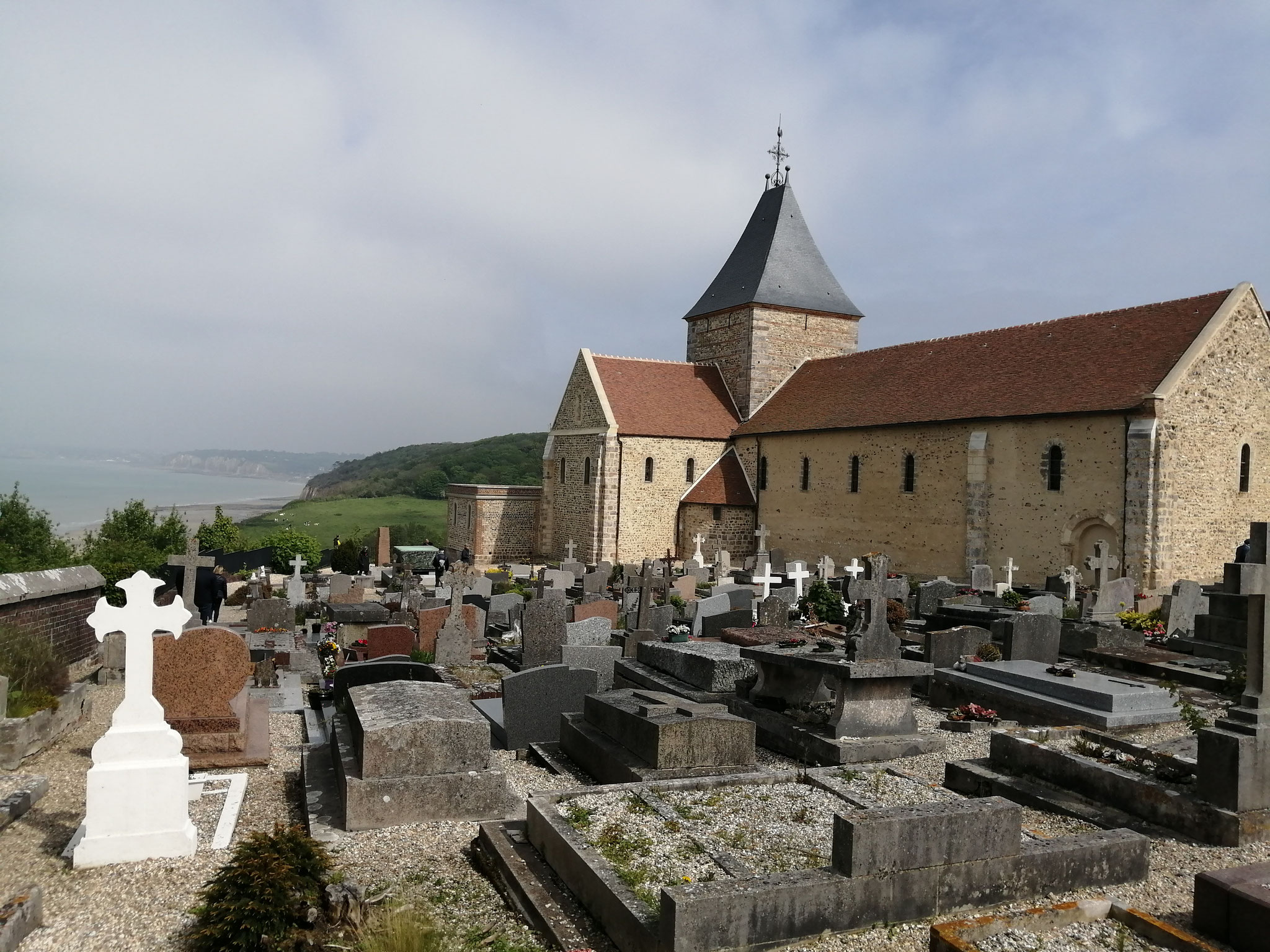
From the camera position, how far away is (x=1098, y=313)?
2120 cm

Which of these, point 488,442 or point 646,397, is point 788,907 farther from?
point 488,442

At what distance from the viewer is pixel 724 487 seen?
28891mm

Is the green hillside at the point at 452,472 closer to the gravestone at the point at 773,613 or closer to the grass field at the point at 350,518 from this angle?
the grass field at the point at 350,518

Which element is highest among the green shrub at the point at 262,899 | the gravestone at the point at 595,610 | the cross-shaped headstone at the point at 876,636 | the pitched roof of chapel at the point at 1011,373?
the pitched roof of chapel at the point at 1011,373

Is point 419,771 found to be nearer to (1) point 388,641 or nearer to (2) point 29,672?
(2) point 29,672

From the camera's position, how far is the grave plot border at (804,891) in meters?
3.97

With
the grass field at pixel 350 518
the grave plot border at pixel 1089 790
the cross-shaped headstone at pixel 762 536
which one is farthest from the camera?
the grass field at pixel 350 518

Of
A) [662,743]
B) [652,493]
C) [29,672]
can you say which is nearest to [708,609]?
[662,743]

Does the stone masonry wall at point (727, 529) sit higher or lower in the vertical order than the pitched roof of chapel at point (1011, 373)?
lower

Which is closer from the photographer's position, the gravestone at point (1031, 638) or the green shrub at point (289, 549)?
the gravestone at point (1031, 638)

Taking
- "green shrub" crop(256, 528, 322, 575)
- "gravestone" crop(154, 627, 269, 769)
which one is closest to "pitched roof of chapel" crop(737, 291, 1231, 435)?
"green shrub" crop(256, 528, 322, 575)

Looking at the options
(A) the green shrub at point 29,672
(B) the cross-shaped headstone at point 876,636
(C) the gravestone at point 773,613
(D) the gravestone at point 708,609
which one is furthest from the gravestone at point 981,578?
(A) the green shrub at point 29,672

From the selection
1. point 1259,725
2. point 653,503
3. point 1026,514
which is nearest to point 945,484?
point 1026,514

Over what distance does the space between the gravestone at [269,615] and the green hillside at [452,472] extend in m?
52.8
